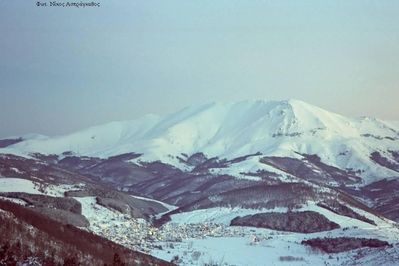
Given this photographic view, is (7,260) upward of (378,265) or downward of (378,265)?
upward

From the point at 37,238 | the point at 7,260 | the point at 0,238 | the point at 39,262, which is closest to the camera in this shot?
the point at 7,260

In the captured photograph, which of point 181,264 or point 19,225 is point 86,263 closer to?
point 19,225

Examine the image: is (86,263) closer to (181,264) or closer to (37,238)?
(37,238)

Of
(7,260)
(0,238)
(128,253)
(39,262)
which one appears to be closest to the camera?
(7,260)

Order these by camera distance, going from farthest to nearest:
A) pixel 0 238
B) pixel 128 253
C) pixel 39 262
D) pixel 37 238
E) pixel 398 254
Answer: pixel 128 253
pixel 398 254
pixel 37 238
pixel 0 238
pixel 39 262

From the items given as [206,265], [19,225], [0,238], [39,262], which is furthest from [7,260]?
[206,265]

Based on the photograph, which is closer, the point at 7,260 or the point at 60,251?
the point at 7,260

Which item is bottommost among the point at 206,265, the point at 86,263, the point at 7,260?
the point at 206,265

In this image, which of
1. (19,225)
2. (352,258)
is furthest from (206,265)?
(19,225)

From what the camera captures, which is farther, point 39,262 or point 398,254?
point 398,254
